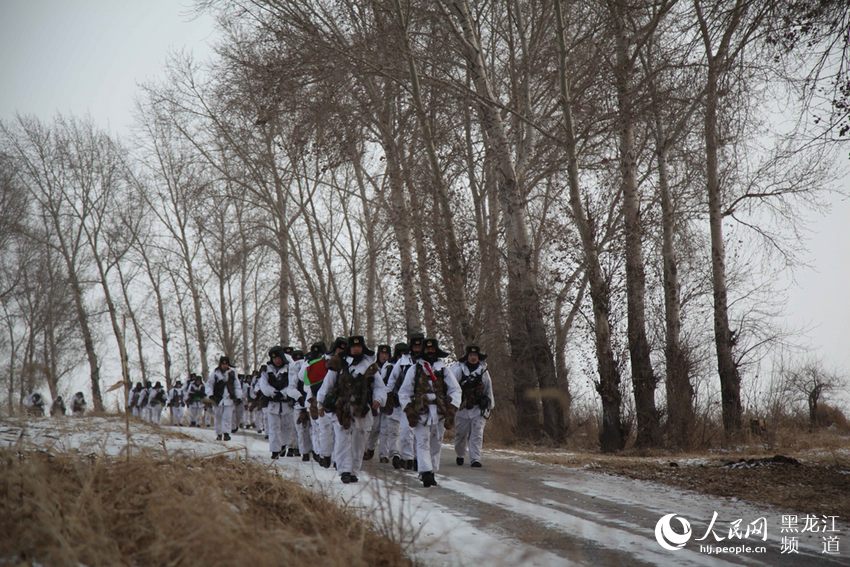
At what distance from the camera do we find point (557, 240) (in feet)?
72.8

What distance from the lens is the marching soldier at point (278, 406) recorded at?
16375mm

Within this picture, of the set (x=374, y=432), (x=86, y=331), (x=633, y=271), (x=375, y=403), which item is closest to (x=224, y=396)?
(x=374, y=432)

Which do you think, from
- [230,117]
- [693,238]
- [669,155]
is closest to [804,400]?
[693,238]

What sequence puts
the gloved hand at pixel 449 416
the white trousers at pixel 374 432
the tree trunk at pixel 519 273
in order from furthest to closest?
1. the tree trunk at pixel 519 273
2. the white trousers at pixel 374 432
3. the gloved hand at pixel 449 416

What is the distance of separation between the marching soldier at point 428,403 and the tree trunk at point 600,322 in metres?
4.42

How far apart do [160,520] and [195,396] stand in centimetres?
2209

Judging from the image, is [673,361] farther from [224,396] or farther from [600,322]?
[224,396]

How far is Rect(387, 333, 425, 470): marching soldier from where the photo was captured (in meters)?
13.1

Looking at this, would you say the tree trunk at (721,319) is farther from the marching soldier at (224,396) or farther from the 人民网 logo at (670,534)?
the marching soldier at (224,396)

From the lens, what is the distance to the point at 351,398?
483 inches

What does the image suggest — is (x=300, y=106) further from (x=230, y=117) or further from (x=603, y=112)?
(x=230, y=117)

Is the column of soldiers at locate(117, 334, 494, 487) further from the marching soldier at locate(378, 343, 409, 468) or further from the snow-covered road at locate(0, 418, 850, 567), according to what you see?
the snow-covered road at locate(0, 418, 850, 567)

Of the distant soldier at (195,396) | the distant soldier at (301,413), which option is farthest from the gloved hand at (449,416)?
the distant soldier at (195,396)

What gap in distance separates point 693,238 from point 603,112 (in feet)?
23.6
